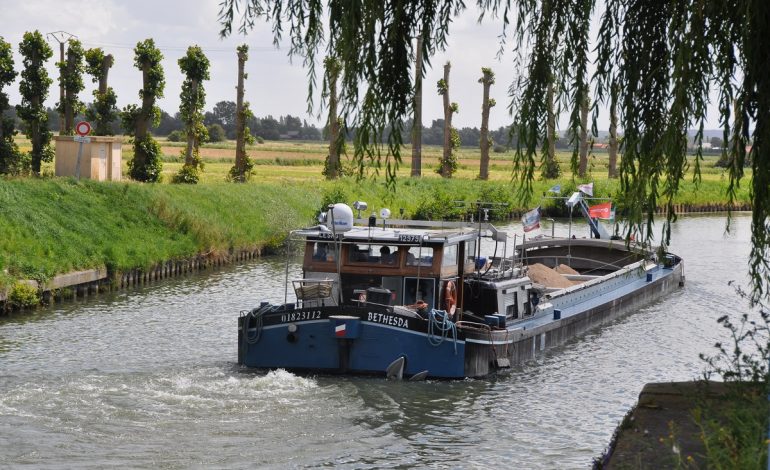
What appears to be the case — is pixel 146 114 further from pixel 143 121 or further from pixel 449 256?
pixel 449 256

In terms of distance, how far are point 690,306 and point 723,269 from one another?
8182 mm

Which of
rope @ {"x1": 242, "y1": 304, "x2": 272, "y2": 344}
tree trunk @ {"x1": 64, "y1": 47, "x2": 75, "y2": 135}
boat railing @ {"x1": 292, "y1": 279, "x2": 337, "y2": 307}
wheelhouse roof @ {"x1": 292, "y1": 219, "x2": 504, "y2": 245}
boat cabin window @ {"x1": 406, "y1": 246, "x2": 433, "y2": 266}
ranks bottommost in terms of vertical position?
rope @ {"x1": 242, "y1": 304, "x2": 272, "y2": 344}

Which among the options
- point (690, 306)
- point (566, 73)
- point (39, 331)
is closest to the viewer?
point (566, 73)

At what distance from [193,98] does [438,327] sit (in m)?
31.4

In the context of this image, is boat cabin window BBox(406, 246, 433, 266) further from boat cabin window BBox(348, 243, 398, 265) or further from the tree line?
the tree line

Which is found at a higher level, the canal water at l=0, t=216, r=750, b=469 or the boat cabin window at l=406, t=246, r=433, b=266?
the boat cabin window at l=406, t=246, r=433, b=266

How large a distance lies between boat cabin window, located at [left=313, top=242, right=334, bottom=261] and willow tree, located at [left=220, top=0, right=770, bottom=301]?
1207cm

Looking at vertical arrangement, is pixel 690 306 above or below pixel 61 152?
below

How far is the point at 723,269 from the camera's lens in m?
39.6

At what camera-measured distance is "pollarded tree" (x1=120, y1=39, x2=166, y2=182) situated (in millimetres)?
44125

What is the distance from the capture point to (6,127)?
43500mm

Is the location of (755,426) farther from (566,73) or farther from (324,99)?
(324,99)

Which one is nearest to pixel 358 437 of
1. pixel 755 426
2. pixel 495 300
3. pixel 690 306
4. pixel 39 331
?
pixel 495 300

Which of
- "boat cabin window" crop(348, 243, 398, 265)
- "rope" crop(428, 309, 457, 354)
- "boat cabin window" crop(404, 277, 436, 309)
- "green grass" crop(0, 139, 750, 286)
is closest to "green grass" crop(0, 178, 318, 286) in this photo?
"green grass" crop(0, 139, 750, 286)
